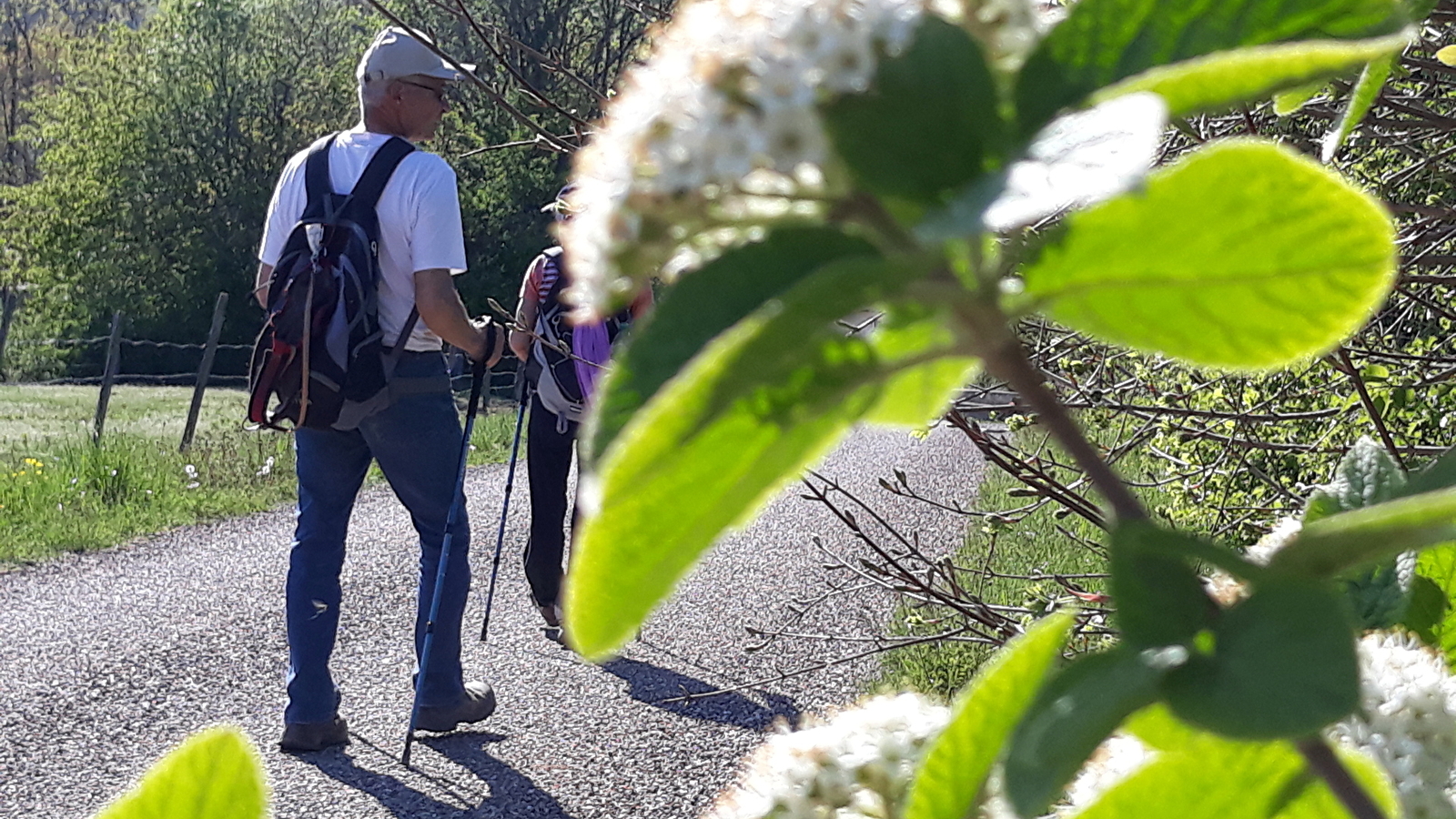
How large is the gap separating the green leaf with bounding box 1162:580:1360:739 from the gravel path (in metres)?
2.79

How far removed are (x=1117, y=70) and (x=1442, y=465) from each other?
0.17 metres

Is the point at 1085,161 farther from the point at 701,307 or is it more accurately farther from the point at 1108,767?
the point at 1108,767

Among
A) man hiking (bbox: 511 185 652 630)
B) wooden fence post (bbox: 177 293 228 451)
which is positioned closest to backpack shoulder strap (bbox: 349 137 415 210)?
man hiking (bbox: 511 185 652 630)

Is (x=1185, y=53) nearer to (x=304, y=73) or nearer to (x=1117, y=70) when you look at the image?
(x=1117, y=70)

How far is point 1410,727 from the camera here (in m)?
0.47

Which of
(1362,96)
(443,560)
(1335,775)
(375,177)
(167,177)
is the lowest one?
(443,560)

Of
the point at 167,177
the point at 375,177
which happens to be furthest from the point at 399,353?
the point at 167,177

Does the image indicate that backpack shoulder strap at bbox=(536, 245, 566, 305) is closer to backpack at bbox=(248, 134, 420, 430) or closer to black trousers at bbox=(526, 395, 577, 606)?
black trousers at bbox=(526, 395, 577, 606)

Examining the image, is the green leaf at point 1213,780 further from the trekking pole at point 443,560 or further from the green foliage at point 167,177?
the green foliage at point 167,177

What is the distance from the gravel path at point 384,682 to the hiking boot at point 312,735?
42 millimetres

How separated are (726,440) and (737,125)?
0.07 metres

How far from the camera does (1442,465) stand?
38 cm

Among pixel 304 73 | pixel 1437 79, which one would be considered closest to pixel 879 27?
pixel 1437 79

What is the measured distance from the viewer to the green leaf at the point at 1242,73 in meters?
0.26
